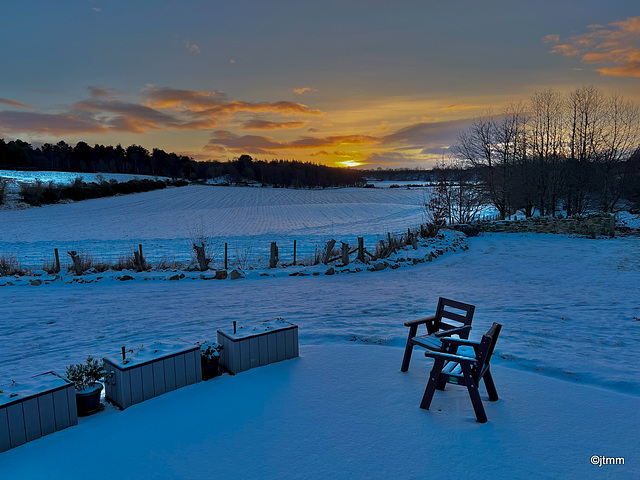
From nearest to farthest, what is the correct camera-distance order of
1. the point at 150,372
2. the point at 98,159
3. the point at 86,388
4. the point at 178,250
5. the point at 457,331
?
the point at 86,388
the point at 150,372
the point at 457,331
the point at 178,250
the point at 98,159

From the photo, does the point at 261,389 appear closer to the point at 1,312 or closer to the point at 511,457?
the point at 511,457

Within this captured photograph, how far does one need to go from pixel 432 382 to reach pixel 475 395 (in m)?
0.42

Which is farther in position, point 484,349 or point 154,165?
point 154,165

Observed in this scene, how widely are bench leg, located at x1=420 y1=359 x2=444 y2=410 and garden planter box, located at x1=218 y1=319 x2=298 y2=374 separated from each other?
2.13 metres

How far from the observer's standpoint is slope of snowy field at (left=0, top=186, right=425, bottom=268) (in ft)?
71.4

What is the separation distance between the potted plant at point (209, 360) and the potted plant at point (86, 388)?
45.5 inches

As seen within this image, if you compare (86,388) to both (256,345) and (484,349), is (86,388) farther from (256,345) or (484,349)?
(484,349)

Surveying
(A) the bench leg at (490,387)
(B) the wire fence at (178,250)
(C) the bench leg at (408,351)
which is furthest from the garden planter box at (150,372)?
(B) the wire fence at (178,250)

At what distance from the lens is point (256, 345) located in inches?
215

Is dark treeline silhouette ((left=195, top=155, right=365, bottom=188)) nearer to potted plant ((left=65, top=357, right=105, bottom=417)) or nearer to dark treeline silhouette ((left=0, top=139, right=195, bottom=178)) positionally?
dark treeline silhouette ((left=0, top=139, right=195, bottom=178))

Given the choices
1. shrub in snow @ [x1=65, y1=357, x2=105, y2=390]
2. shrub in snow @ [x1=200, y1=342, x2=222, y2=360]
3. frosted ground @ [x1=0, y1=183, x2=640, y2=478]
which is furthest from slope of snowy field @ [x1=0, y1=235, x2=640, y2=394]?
shrub in snow @ [x1=65, y1=357, x2=105, y2=390]

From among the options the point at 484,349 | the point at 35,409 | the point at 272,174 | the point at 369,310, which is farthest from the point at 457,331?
the point at 272,174

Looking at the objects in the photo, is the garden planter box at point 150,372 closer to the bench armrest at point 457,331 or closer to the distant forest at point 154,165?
the bench armrest at point 457,331

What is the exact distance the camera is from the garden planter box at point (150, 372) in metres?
4.45
